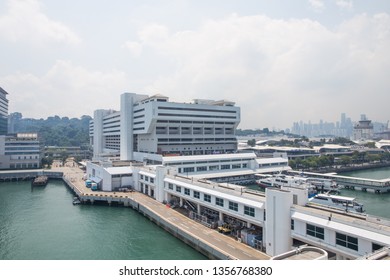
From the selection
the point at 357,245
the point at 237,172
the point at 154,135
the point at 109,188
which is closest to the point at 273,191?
the point at 357,245

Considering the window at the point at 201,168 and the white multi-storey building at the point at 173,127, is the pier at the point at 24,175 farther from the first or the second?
the window at the point at 201,168

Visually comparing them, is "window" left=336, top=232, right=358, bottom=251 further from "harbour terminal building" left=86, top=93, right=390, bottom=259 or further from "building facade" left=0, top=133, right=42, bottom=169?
"building facade" left=0, top=133, right=42, bottom=169

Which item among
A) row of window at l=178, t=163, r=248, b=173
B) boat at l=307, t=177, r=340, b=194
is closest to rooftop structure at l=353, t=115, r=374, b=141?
row of window at l=178, t=163, r=248, b=173

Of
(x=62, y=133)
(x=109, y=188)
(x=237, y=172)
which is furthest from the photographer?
(x=62, y=133)

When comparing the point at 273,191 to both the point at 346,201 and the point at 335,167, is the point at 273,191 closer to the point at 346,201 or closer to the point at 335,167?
the point at 346,201

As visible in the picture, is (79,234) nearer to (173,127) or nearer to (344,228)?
(344,228)

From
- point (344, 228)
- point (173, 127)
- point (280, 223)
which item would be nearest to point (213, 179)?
point (173, 127)

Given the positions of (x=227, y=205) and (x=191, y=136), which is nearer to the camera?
(x=227, y=205)
